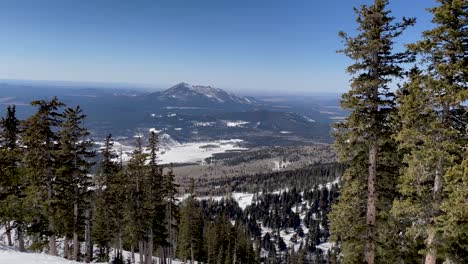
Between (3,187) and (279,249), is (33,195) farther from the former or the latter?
(279,249)

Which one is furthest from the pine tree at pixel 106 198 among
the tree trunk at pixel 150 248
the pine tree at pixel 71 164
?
the tree trunk at pixel 150 248

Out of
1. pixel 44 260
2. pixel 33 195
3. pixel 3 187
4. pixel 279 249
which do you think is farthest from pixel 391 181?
pixel 279 249

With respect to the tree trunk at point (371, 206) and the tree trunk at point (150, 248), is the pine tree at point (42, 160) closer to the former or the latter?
the tree trunk at point (150, 248)

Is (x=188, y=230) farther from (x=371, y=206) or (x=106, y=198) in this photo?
(x=371, y=206)

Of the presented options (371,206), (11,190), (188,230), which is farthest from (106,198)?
(371,206)

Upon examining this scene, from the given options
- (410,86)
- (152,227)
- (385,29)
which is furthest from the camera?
(152,227)

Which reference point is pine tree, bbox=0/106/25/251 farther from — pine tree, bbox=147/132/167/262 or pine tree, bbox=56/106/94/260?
pine tree, bbox=147/132/167/262
